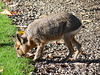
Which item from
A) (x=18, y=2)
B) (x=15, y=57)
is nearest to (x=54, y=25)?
(x=15, y=57)

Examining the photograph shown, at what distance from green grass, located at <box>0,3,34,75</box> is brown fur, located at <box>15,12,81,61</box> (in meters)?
0.24

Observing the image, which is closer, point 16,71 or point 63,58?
point 16,71

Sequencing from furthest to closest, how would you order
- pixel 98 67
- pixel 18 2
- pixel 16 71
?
pixel 18 2 < pixel 98 67 < pixel 16 71

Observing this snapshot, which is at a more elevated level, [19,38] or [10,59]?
[19,38]

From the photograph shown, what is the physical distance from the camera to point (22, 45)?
17.5 ft

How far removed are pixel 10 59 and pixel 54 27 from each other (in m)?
1.40

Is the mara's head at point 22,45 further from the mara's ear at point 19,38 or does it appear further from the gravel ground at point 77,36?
the gravel ground at point 77,36

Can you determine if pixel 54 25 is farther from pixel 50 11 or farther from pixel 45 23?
pixel 50 11

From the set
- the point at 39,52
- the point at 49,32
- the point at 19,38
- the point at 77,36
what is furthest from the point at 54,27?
the point at 77,36

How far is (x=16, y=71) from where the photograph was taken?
4.59 meters

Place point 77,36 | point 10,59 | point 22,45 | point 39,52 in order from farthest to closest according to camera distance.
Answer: point 77,36, point 22,45, point 39,52, point 10,59

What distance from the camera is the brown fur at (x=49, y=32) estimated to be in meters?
5.03

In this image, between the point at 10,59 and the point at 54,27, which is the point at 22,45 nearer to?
the point at 10,59

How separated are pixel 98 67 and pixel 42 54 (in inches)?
58.8
